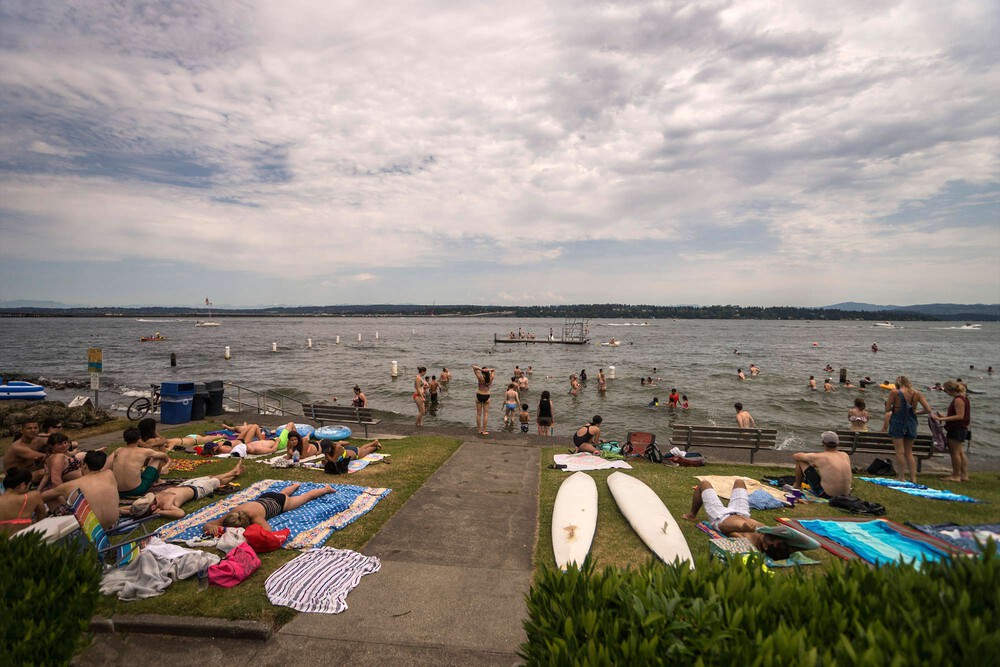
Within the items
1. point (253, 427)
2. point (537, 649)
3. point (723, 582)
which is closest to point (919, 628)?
point (723, 582)

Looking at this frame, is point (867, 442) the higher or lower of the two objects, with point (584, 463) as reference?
higher

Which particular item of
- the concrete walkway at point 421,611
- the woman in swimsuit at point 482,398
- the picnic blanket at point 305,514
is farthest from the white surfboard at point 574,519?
the woman in swimsuit at point 482,398

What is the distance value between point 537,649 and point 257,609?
3458mm

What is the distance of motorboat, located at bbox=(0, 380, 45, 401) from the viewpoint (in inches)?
808

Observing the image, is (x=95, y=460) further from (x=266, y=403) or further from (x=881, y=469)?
(x=266, y=403)

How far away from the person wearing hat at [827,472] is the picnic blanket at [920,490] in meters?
1.62

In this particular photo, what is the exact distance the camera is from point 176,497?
7762mm

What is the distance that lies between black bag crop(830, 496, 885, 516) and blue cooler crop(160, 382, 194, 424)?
660 inches

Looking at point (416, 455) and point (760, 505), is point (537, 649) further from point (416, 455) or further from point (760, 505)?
point (416, 455)

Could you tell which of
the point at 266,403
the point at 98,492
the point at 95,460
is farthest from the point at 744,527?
the point at 266,403

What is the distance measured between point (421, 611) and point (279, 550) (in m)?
2.47

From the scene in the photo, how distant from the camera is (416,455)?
1123cm

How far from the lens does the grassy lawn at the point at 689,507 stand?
635 centimetres

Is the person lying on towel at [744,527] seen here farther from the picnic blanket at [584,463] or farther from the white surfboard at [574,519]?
the picnic blanket at [584,463]
